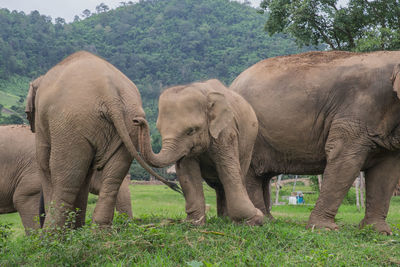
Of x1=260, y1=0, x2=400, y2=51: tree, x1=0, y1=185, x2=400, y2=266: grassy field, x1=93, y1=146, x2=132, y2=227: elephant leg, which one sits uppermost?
x1=260, y1=0, x2=400, y2=51: tree

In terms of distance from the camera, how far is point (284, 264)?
4355 mm

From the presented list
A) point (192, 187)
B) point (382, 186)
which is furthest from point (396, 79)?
point (192, 187)

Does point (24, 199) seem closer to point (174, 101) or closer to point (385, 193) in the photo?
point (174, 101)

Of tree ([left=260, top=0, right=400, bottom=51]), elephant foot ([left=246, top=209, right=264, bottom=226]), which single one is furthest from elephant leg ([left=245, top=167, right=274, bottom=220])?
tree ([left=260, top=0, right=400, bottom=51])

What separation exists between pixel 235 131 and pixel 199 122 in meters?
0.61

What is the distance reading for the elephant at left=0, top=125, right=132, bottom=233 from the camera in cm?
770

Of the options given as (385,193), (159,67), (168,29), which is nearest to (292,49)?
(159,67)

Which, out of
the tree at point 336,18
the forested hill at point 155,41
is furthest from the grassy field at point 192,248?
the forested hill at point 155,41

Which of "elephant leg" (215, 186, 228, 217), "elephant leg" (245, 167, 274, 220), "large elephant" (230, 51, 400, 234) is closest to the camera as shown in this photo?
"large elephant" (230, 51, 400, 234)

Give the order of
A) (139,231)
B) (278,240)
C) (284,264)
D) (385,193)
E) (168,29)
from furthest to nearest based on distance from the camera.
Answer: (168,29)
(385,193)
(278,240)
(139,231)
(284,264)

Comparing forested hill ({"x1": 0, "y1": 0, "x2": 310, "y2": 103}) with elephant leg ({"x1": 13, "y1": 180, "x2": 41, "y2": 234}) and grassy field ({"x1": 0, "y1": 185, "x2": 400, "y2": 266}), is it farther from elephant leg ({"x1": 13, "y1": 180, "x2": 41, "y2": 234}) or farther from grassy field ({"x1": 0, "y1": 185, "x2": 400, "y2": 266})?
grassy field ({"x1": 0, "y1": 185, "x2": 400, "y2": 266})

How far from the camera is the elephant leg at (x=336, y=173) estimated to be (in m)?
6.61

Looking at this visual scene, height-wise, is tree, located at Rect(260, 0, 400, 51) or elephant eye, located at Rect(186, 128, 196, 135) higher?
tree, located at Rect(260, 0, 400, 51)

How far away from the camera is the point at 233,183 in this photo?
6082 millimetres
